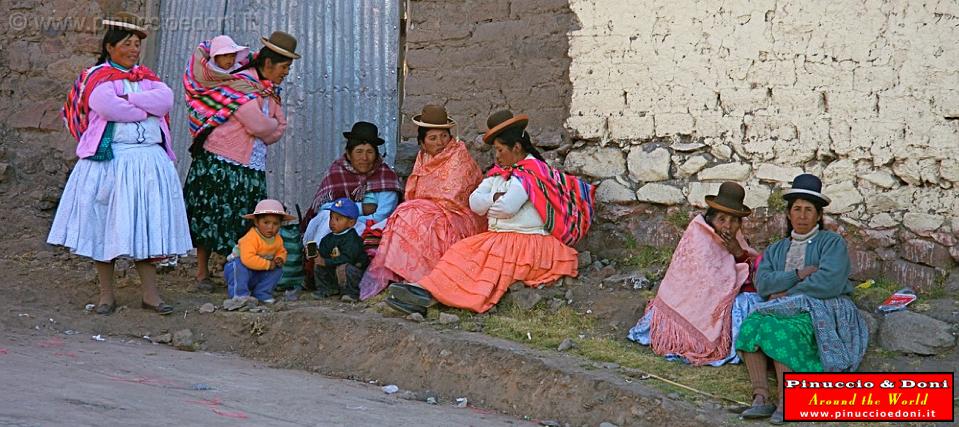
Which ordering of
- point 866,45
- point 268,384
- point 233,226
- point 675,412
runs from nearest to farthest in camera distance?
point 675,412 → point 268,384 → point 866,45 → point 233,226

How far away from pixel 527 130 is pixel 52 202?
368 centimetres

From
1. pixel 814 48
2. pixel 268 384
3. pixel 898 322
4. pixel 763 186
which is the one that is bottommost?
pixel 268 384

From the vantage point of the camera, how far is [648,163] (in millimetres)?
7426

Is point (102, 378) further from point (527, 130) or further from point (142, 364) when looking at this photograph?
point (527, 130)

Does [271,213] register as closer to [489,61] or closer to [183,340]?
[183,340]

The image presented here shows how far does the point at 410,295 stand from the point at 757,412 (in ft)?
7.31

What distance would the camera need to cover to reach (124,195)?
6.93 metres

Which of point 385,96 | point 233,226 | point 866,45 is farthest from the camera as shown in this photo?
point 385,96

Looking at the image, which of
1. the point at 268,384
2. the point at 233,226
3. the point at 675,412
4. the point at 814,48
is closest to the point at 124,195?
the point at 233,226

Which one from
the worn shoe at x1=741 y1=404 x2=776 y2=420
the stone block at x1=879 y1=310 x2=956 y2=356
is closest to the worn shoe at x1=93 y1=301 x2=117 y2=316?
the worn shoe at x1=741 y1=404 x2=776 y2=420

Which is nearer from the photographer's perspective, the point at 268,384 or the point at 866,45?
the point at 268,384

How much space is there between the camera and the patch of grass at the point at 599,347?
5750mm

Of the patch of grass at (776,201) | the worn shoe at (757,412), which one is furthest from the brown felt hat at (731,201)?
the worn shoe at (757,412)

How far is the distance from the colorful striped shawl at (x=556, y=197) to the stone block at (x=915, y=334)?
196cm
